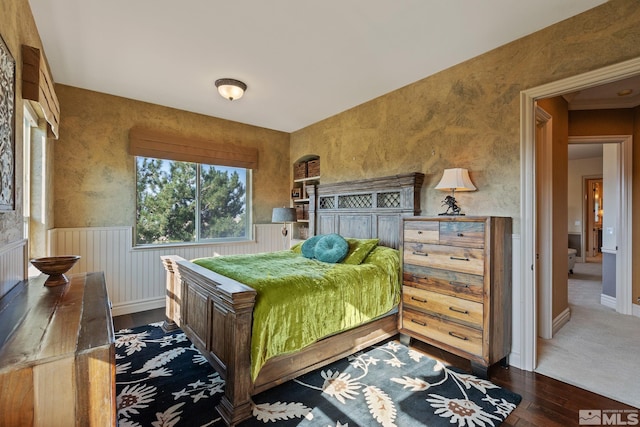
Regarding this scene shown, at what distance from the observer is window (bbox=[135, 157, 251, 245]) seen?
13.7 ft

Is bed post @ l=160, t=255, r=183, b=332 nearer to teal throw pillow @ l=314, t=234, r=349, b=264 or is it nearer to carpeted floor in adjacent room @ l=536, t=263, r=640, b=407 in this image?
teal throw pillow @ l=314, t=234, r=349, b=264

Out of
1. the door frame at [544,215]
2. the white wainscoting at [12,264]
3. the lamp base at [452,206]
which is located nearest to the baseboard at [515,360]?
the door frame at [544,215]

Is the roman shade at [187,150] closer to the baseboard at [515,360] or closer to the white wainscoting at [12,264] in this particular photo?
the white wainscoting at [12,264]

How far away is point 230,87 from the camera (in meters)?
3.37

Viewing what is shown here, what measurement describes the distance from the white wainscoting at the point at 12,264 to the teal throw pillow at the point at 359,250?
2537mm

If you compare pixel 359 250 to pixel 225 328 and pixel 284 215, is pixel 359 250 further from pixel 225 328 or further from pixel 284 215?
pixel 284 215

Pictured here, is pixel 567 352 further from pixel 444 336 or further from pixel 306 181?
pixel 306 181

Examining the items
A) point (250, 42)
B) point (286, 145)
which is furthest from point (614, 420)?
point (286, 145)

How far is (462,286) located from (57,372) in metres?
2.59

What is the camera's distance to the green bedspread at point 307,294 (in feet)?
6.69

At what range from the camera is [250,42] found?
2689 mm

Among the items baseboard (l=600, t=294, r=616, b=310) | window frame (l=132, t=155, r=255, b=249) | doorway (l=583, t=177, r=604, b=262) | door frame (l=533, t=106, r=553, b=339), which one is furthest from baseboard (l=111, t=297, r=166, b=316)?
doorway (l=583, t=177, r=604, b=262)

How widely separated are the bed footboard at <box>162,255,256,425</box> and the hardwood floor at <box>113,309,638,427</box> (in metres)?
1.70

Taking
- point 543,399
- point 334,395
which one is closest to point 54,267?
point 334,395
